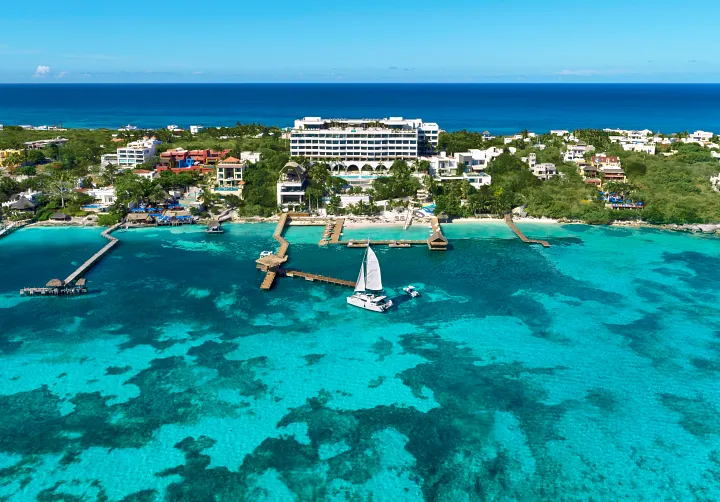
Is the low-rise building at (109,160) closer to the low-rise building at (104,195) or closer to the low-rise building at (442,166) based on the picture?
the low-rise building at (104,195)

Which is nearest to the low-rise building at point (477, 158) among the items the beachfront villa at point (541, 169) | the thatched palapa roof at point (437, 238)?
the beachfront villa at point (541, 169)

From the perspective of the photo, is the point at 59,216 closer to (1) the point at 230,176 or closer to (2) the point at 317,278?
(1) the point at 230,176

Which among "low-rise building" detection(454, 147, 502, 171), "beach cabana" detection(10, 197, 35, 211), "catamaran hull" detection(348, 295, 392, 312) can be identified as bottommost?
"catamaran hull" detection(348, 295, 392, 312)

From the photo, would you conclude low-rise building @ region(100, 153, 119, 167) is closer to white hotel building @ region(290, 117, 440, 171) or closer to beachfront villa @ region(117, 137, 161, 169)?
beachfront villa @ region(117, 137, 161, 169)

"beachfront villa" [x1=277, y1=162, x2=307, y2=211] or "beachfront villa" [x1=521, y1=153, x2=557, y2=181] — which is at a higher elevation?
"beachfront villa" [x1=521, y1=153, x2=557, y2=181]

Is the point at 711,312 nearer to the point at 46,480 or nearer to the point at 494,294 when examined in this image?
the point at 494,294

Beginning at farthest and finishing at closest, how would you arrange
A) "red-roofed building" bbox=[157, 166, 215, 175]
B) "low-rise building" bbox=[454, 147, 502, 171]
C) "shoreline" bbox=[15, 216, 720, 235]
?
"low-rise building" bbox=[454, 147, 502, 171]
"red-roofed building" bbox=[157, 166, 215, 175]
"shoreline" bbox=[15, 216, 720, 235]

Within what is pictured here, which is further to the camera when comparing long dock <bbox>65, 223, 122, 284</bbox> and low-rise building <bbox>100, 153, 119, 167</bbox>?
low-rise building <bbox>100, 153, 119, 167</bbox>

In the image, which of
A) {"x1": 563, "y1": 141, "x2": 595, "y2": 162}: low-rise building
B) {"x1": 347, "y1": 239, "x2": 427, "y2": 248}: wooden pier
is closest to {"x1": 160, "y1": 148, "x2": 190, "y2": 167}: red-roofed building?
{"x1": 347, "y1": 239, "x2": 427, "y2": 248}: wooden pier
